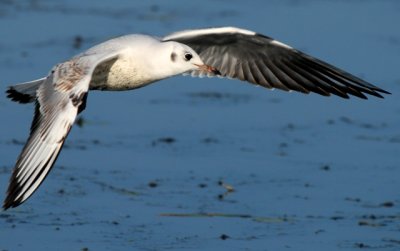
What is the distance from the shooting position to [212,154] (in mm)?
10695

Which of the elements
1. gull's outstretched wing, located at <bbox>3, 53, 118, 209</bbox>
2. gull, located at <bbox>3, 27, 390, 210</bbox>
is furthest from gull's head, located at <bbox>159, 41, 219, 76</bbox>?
A: gull's outstretched wing, located at <bbox>3, 53, 118, 209</bbox>

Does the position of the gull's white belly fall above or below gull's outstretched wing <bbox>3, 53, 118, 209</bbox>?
above

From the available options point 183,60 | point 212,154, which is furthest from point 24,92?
point 212,154

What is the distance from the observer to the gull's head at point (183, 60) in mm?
8867

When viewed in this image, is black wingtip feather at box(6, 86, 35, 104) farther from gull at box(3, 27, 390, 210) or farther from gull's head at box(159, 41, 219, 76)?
gull's head at box(159, 41, 219, 76)

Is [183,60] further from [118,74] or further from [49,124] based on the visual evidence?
[49,124]

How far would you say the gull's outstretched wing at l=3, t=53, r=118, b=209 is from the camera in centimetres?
765

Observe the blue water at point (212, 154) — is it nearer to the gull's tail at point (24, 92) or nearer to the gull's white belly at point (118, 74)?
the gull's tail at point (24, 92)

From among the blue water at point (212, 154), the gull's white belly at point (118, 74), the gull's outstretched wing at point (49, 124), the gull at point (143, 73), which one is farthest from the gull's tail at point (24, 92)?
the gull's outstretched wing at point (49, 124)

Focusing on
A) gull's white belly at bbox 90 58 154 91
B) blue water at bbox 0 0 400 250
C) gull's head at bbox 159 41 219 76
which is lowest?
blue water at bbox 0 0 400 250

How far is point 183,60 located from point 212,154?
6.40 feet

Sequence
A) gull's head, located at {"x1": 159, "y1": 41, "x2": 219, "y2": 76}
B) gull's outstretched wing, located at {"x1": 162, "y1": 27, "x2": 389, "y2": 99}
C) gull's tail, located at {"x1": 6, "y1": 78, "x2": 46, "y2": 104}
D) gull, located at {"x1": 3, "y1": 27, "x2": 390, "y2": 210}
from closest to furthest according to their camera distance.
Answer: gull, located at {"x1": 3, "y1": 27, "x2": 390, "y2": 210} → gull's head, located at {"x1": 159, "y1": 41, "x2": 219, "y2": 76} → gull's tail, located at {"x1": 6, "y1": 78, "x2": 46, "y2": 104} → gull's outstretched wing, located at {"x1": 162, "y1": 27, "x2": 389, "y2": 99}

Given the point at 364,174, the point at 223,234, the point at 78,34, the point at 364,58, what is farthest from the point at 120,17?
the point at 223,234

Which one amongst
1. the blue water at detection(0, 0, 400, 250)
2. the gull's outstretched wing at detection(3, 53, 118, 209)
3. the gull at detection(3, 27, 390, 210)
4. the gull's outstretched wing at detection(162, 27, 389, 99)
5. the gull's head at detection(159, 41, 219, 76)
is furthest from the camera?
the gull's outstretched wing at detection(162, 27, 389, 99)
